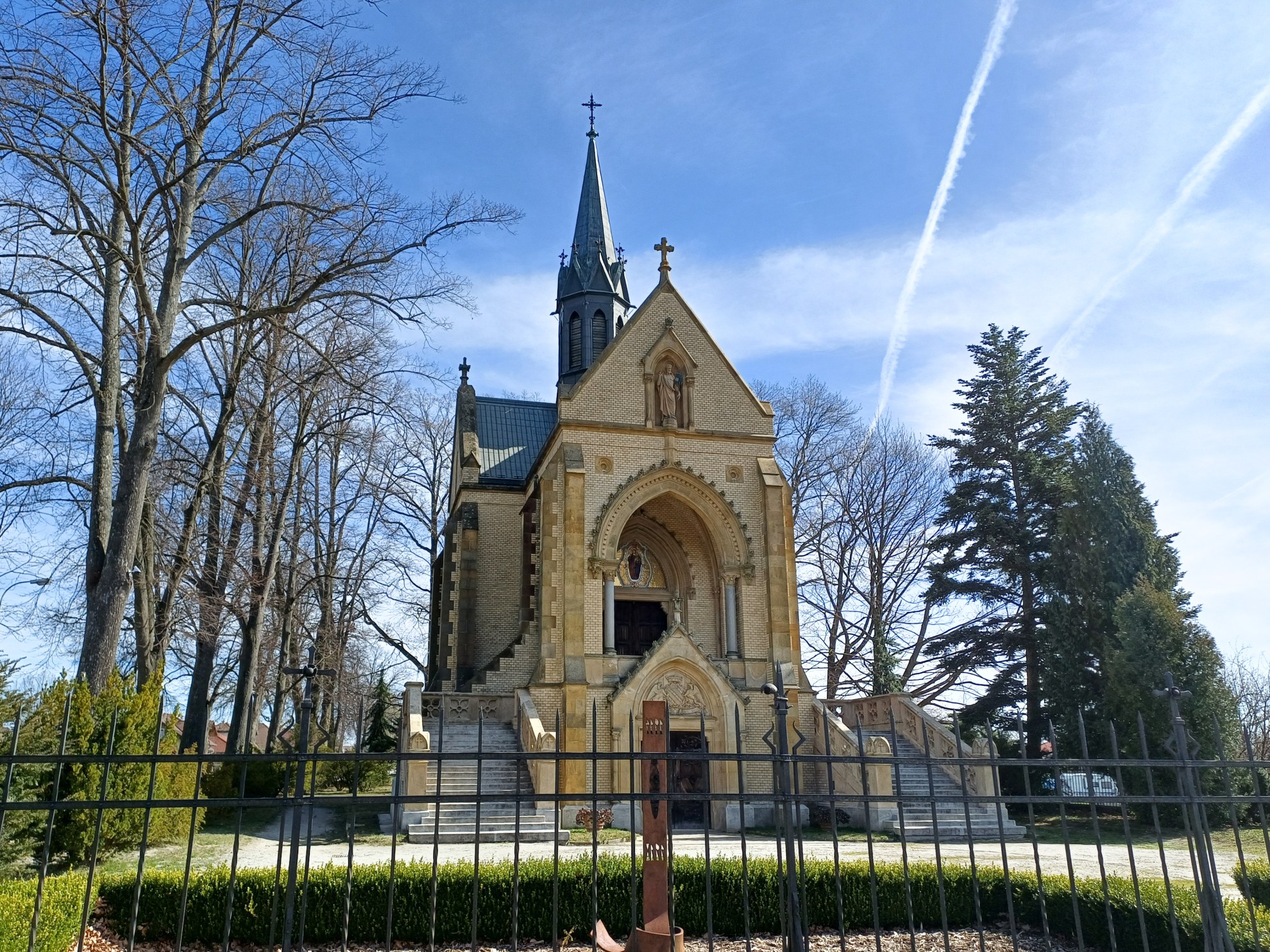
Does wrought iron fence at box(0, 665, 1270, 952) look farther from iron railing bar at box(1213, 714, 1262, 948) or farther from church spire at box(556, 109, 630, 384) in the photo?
church spire at box(556, 109, 630, 384)

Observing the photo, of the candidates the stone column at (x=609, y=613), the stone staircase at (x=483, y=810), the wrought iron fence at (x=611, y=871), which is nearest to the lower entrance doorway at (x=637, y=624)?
the stone column at (x=609, y=613)

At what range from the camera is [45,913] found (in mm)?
8000

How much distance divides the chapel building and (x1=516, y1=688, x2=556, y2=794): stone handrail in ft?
0.80

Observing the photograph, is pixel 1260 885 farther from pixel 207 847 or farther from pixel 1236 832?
pixel 207 847

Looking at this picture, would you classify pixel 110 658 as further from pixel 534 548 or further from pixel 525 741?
pixel 534 548

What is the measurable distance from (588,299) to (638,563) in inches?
436

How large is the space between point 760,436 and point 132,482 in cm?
1563

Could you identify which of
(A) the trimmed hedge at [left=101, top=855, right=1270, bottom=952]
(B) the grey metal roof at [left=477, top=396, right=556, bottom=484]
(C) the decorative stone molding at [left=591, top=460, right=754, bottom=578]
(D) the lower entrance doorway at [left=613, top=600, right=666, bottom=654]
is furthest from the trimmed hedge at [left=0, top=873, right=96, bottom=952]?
(B) the grey metal roof at [left=477, top=396, right=556, bottom=484]

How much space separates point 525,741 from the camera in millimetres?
20578

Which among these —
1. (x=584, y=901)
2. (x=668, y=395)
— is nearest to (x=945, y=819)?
(x=584, y=901)

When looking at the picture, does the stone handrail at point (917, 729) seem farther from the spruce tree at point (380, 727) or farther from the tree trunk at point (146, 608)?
the spruce tree at point (380, 727)

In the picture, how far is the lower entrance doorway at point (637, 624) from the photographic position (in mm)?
26094

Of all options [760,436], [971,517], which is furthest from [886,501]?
[760,436]

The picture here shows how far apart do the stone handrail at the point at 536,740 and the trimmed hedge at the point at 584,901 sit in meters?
7.25
